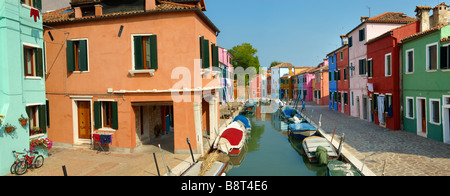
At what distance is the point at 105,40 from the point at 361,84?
19.7m

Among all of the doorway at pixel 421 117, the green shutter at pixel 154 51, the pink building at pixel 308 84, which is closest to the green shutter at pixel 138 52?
the green shutter at pixel 154 51

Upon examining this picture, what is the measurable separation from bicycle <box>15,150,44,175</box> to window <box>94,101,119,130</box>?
292 centimetres

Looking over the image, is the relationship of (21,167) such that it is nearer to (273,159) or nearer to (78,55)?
(78,55)

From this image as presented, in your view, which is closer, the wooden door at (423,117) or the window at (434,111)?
the window at (434,111)

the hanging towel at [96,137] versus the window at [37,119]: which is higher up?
the window at [37,119]

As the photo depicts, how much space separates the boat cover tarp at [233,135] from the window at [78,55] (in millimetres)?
7410

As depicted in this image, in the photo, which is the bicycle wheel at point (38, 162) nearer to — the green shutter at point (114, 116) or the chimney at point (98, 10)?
the green shutter at point (114, 116)

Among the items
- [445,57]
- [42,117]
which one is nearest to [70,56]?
[42,117]

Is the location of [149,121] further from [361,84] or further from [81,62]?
[361,84]

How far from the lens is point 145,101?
1243 centimetres

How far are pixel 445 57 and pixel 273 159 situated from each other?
9311mm

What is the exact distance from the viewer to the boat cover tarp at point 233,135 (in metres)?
14.2
